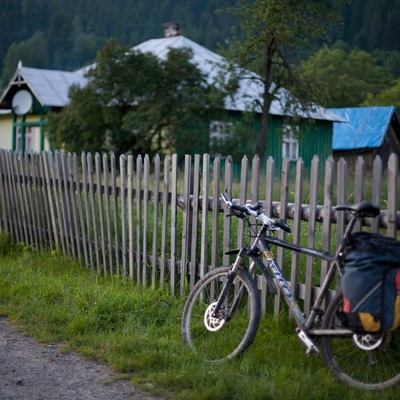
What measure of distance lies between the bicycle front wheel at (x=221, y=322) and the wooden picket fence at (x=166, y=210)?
470 millimetres

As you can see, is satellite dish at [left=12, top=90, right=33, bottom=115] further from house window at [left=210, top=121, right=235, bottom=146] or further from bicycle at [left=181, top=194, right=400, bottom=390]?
bicycle at [left=181, top=194, right=400, bottom=390]

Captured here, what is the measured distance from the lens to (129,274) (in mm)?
7457

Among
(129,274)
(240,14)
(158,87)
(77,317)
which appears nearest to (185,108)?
(158,87)

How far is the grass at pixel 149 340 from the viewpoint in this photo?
14.0 feet

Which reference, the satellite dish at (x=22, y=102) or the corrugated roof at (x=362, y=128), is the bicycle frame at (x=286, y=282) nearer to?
the satellite dish at (x=22, y=102)

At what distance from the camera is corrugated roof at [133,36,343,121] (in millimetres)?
21938

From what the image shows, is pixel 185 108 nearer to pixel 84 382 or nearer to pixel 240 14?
pixel 240 14

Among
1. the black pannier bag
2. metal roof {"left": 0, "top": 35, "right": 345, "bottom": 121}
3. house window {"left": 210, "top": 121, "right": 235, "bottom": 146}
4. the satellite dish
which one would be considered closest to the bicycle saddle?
the black pannier bag

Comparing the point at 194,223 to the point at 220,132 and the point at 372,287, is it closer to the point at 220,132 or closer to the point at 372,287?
the point at 372,287

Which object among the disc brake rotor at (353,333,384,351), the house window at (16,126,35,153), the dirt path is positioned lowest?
the dirt path

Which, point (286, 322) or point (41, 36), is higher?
point (41, 36)

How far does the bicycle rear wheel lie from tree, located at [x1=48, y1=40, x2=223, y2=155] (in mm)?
16188

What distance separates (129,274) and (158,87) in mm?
14051

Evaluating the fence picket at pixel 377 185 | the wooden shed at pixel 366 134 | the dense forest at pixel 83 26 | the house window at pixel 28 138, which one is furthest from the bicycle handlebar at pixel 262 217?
the dense forest at pixel 83 26
